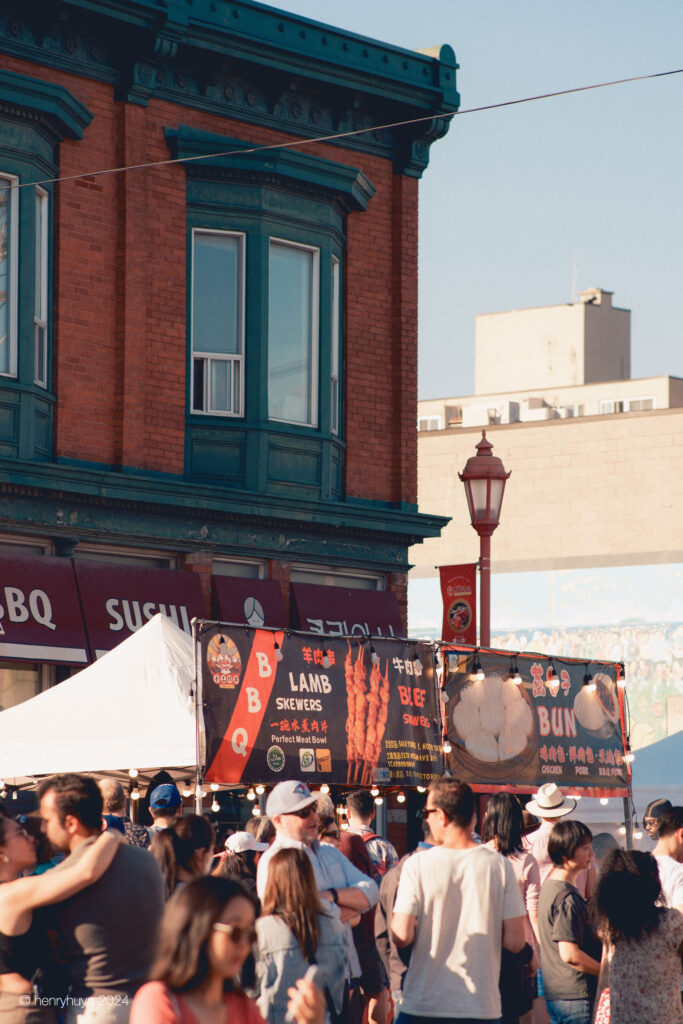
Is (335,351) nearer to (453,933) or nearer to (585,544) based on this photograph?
(453,933)

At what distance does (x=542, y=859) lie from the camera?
446 inches

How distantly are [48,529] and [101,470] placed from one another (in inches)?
39.7

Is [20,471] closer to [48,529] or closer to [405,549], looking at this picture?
[48,529]

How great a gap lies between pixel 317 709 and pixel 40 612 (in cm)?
491

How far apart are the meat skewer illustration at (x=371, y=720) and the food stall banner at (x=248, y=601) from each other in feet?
17.1

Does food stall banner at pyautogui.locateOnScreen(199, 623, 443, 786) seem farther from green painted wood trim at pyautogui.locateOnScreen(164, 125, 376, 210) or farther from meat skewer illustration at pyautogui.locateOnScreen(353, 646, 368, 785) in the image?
green painted wood trim at pyautogui.locateOnScreen(164, 125, 376, 210)

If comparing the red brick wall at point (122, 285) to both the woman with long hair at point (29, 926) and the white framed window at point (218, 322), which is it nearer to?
the white framed window at point (218, 322)

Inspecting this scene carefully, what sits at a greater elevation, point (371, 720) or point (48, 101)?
point (48, 101)

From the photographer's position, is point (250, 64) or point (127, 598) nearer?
point (127, 598)

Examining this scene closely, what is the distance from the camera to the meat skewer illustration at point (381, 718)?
13125 millimetres

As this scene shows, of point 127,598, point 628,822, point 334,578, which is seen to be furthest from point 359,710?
point 334,578

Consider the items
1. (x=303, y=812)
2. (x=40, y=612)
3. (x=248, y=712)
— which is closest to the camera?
(x=303, y=812)

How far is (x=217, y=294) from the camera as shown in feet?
63.8

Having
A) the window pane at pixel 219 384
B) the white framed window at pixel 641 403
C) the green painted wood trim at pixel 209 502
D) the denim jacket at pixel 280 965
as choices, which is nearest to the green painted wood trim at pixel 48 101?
the window pane at pixel 219 384
